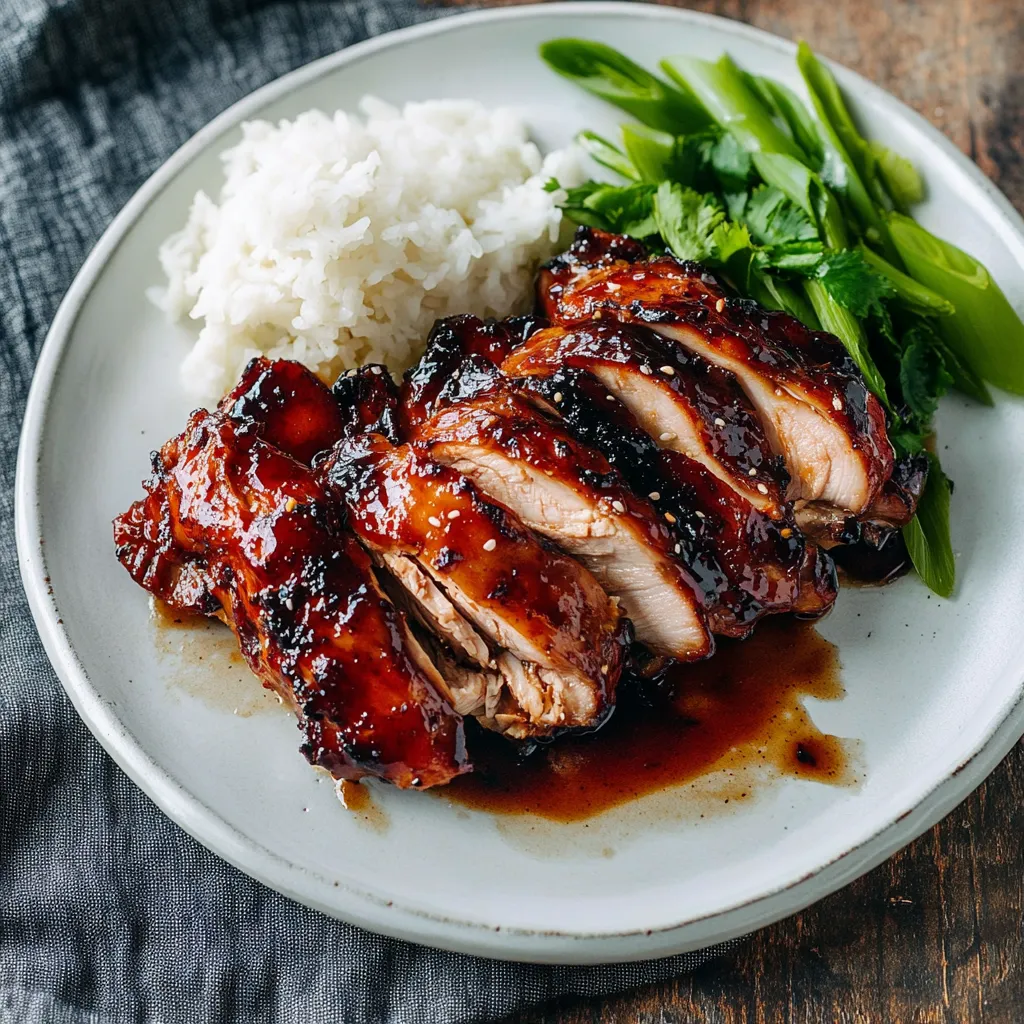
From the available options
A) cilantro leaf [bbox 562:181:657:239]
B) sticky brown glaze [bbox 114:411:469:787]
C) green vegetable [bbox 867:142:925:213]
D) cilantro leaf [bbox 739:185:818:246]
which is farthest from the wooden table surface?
cilantro leaf [bbox 562:181:657:239]

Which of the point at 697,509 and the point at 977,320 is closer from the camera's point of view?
the point at 697,509

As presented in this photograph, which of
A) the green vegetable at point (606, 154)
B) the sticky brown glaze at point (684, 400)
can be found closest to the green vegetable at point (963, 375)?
the sticky brown glaze at point (684, 400)

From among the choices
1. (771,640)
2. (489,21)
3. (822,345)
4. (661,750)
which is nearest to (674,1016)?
(661,750)

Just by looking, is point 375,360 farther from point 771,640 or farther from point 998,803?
point 998,803

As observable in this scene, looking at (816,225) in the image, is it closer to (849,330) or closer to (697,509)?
(849,330)

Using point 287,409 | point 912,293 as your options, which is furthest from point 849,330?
point 287,409

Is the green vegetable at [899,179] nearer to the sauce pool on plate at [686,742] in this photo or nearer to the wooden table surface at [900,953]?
the sauce pool on plate at [686,742]
